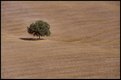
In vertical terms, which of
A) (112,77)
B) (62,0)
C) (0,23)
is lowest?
(112,77)

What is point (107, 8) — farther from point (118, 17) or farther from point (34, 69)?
point (34, 69)

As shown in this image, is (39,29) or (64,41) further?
(64,41)

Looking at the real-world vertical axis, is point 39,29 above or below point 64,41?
above

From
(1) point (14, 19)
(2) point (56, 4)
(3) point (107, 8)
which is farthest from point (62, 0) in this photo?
(1) point (14, 19)

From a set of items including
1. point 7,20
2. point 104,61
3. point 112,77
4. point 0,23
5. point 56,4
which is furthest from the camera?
point 56,4

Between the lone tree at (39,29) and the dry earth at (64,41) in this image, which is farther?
the lone tree at (39,29)

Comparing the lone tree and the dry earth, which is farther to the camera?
the lone tree

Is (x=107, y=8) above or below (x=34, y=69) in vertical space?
above

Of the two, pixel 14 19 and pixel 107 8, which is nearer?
pixel 14 19
